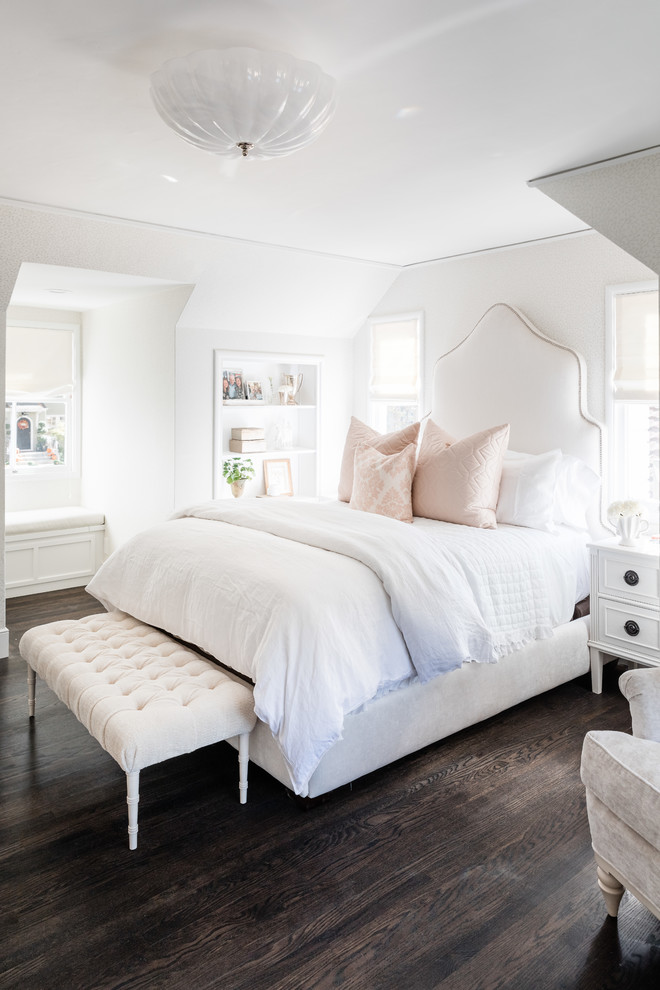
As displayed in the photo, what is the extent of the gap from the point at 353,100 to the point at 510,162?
2.93ft

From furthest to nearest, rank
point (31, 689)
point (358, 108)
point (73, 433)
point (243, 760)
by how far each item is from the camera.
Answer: point (73, 433) < point (31, 689) < point (243, 760) < point (358, 108)

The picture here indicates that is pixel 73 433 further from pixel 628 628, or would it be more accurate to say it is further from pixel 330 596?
pixel 628 628

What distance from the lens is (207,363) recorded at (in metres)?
4.88

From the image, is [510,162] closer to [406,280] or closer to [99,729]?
[406,280]

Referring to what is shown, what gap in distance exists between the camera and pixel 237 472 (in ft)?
17.0

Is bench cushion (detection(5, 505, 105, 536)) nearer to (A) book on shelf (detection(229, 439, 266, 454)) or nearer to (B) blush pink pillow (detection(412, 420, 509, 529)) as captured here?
(A) book on shelf (detection(229, 439, 266, 454))

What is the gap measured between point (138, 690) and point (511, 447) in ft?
9.06

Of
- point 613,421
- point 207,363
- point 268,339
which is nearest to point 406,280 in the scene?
point 268,339

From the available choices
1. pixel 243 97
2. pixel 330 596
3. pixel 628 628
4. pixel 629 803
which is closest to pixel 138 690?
pixel 330 596

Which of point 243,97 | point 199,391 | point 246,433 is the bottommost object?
point 246,433

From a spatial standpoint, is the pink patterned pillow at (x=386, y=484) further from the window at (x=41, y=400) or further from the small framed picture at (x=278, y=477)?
the window at (x=41, y=400)

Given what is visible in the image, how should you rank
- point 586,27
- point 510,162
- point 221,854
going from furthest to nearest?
point 510,162 → point 221,854 → point 586,27

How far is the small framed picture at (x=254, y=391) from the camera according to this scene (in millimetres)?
5332

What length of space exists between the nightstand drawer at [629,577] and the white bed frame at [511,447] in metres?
0.29
